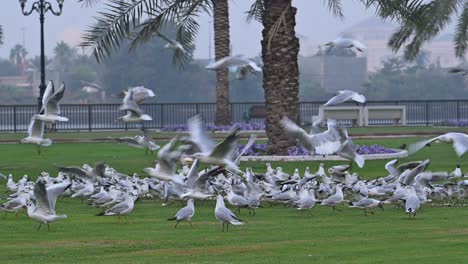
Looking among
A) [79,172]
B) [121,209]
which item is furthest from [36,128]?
[121,209]

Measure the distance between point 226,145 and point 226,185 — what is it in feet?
12.6

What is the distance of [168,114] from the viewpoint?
199 feet

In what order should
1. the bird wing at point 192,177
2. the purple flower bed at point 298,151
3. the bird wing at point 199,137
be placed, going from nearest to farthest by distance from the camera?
the bird wing at point 199,137
the bird wing at point 192,177
the purple flower bed at point 298,151

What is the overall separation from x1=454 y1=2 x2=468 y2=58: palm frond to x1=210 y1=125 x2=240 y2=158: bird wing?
23.9 meters

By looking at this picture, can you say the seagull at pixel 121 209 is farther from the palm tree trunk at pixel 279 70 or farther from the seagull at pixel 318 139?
the palm tree trunk at pixel 279 70

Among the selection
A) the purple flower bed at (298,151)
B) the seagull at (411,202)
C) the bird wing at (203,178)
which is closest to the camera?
the seagull at (411,202)

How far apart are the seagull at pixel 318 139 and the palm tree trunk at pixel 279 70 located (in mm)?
7116

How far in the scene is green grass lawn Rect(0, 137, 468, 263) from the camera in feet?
47.0

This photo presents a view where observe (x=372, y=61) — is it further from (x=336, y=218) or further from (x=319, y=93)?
(x=336, y=218)

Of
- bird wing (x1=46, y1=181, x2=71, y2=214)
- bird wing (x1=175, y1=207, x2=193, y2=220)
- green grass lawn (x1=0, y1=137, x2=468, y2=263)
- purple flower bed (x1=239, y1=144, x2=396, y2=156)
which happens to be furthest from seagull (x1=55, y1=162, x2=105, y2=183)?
purple flower bed (x1=239, y1=144, x2=396, y2=156)

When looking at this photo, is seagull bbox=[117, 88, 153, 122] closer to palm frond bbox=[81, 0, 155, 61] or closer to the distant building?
palm frond bbox=[81, 0, 155, 61]

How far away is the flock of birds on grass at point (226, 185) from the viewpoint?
18141mm

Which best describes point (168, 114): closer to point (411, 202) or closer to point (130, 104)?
point (130, 104)

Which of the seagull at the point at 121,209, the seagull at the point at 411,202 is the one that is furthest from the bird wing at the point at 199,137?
the seagull at the point at 411,202
